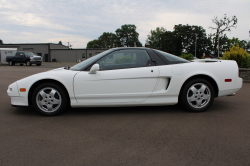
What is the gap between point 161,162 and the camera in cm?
232

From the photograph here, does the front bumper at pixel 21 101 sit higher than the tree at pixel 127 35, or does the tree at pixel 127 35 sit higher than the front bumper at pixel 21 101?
the tree at pixel 127 35

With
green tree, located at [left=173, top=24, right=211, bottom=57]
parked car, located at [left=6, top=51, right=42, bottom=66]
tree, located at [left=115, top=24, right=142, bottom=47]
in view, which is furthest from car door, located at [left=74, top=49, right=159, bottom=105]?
tree, located at [left=115, top=24, right=142, bottom=47]

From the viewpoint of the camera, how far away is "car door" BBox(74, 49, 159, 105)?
13.1 ft

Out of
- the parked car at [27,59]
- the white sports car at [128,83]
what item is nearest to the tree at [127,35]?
the parked car at [27,59]

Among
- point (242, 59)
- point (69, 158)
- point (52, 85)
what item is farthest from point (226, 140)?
point (242, 59)

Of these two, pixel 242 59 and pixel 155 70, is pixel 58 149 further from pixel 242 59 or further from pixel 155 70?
pixel 242 59

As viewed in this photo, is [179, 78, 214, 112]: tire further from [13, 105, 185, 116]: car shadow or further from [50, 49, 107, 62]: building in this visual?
[50, 49, 107, 62]: building

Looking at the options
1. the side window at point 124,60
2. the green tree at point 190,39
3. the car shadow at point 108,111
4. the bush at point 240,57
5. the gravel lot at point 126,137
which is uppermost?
the green tree at point 190,39

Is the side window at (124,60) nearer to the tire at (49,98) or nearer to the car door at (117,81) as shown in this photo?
the car door at (117,81)

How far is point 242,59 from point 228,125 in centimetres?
841

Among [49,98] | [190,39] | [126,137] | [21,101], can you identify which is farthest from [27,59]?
[190,39]

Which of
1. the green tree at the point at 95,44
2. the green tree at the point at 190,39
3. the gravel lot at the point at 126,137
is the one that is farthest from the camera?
the green tree at the point at 95,44

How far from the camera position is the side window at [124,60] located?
13.6ft

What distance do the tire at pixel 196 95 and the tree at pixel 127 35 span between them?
85.3 m
